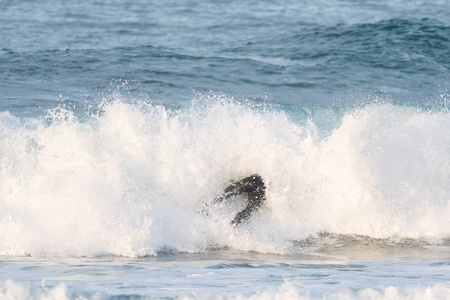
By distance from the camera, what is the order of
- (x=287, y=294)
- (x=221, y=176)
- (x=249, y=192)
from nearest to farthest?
(x=287, y=294) < (x=249, y=192) < (x=221, y=176)

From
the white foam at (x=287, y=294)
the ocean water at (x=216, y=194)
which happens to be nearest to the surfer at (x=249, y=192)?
the ocean water at (x=216, y=194)

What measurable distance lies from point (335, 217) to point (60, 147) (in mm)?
3513

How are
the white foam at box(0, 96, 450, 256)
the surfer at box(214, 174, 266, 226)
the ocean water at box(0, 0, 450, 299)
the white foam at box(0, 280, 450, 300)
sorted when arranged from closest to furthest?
the white foam at box(0, 280, 450, 300) < the ocean water at box(0, 0, 450, 299) < the white foam at box(0, 96, 450, 256) < the surfer at box(214, 174, 266, 226)

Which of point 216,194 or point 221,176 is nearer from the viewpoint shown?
point 216,194

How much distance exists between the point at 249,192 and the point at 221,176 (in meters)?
0.47

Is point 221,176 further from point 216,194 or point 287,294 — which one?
point 287,294

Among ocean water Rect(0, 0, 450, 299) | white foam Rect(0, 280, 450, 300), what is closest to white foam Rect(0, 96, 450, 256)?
ocean water Rect(0, 0, 450, 299)

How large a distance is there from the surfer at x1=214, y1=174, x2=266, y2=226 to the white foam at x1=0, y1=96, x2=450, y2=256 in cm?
10

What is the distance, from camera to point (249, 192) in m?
7.71

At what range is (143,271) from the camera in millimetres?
5684

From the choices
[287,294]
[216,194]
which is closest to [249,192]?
[216,194]

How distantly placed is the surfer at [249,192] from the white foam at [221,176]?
10 centimetres

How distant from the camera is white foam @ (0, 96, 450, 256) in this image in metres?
6.93

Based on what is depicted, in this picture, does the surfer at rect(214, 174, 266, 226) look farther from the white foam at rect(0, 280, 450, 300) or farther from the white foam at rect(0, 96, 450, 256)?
the white foam at rect(0, 280, 450, 300)
